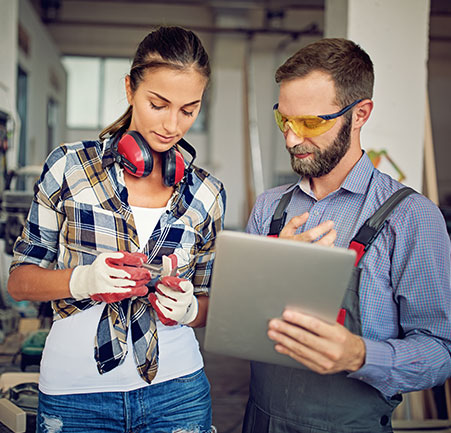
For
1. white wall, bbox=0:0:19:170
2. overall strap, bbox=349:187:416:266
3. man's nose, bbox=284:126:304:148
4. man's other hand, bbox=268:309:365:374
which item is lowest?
man's other hand, bbox=268:309:365:374

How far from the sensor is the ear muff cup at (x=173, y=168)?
4.85 feet

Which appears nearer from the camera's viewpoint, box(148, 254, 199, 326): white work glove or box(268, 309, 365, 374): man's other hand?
box(268, 309, 365, 374): man's other hand

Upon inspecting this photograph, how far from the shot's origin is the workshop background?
10.6 ft

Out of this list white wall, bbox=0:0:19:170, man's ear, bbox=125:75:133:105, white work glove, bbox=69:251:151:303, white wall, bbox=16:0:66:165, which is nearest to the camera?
white work glove, bbox=69:251:151:303

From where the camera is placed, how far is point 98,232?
1403mm

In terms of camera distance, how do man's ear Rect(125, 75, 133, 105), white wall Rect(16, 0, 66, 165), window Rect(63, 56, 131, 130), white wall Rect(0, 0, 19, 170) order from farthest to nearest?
window Rect(63, 56, 131, 130) < white wall Rect(16, 0, 66, 165) < white wall Rect(0, 0, 19, 170) < man's ear Rect(125, 75, 133, 105)

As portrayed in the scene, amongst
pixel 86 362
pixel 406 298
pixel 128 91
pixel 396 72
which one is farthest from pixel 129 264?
pixel 396 72

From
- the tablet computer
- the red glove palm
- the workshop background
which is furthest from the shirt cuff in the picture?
the workshop background

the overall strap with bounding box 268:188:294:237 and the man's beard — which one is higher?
the man's beard

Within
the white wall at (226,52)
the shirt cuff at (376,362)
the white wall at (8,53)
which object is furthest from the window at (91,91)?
the shirt cuff at (376,362)

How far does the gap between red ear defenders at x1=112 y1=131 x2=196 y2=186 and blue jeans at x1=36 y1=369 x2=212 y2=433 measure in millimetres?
547

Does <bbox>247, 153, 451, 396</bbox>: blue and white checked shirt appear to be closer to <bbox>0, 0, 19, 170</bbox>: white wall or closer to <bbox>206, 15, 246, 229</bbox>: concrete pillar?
<bbox>0, 0, 19, 170</bbox>: white wall

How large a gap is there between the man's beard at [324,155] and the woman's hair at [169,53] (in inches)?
14.6

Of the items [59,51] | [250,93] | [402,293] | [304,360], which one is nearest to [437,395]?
[402,293]
